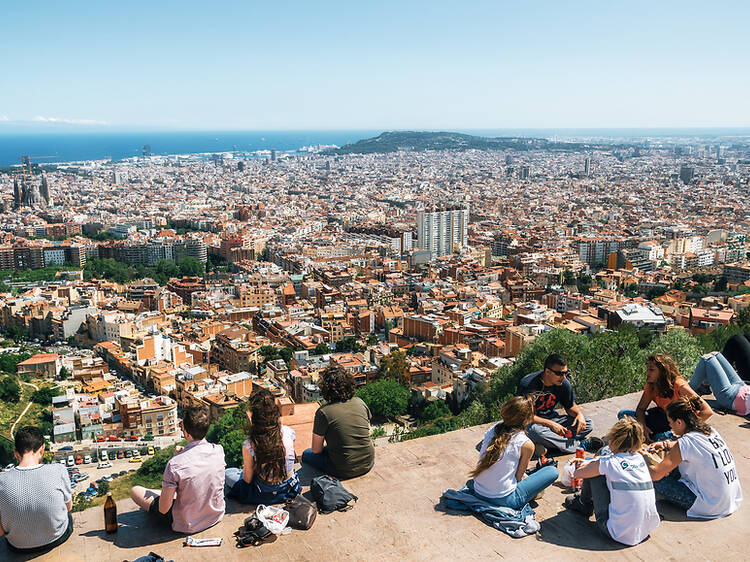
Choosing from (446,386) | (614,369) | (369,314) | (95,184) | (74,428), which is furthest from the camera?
(95,184)

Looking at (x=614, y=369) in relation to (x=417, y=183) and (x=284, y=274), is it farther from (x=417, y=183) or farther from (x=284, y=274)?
(x=417, y=183)

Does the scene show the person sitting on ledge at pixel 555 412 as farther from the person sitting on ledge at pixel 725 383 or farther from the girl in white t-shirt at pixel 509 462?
the person sitting on ledge at pixel 725 383

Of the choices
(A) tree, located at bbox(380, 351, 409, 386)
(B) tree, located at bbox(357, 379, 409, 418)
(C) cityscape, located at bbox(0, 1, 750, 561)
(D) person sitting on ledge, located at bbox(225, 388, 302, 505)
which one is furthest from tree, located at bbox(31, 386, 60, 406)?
(D) person sitting on ledge, located at bbox(225, 388, 302, 505)

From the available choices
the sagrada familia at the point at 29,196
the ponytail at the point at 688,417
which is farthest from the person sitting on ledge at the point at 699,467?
the sagrada familia at the point at 29,196

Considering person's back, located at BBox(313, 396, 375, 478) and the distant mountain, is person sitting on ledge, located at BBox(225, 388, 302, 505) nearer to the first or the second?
person's back, located at BBox(313, 396, 375, 478)

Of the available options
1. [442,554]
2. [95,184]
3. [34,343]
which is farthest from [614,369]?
[95,184]

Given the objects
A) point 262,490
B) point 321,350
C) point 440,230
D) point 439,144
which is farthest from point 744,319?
point 439,144

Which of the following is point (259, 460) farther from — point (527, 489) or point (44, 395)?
point (44, 395)
